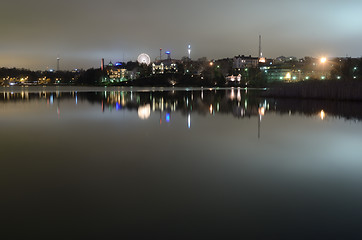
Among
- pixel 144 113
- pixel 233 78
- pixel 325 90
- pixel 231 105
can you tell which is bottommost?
pixel 144 113

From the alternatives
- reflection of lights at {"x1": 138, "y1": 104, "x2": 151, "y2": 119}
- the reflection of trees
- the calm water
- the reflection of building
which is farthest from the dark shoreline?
the reflection of building

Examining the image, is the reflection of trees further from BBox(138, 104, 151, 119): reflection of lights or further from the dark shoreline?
the dark shoreline

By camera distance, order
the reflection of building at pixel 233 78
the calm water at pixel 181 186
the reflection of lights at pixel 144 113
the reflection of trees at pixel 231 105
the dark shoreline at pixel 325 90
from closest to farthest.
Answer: the calm water at pixel 181 186 → the reflection of lights at pixel 144 113 → the reflection of trees at pixel 231 105 → the dark shoreline at pixel 325 90 → the reflection of building at pixel 233 78

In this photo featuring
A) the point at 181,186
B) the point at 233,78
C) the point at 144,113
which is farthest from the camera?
the point at 233,78

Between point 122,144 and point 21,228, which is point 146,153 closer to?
point 122,144

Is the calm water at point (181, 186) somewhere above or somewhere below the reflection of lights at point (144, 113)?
below

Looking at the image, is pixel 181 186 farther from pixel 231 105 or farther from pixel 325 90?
pixel 325 90

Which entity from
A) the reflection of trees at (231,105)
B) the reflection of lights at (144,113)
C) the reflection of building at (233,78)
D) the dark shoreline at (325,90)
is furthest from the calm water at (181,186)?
the reflection of building at (233,78)

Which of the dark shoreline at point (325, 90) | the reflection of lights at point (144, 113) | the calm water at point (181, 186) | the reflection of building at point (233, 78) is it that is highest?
the reflection of building at point (233, 78)

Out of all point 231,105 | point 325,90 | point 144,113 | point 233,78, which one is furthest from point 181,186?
point 233,78

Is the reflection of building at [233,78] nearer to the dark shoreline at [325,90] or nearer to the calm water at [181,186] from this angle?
the dark shoreline at [325,90]

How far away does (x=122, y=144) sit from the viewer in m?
12.6

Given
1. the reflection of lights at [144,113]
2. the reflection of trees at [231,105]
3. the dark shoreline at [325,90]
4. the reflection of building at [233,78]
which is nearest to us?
the reflection of lights at [144,113]

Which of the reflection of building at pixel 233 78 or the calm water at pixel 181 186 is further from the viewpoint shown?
the reflection of building at pixel 233 78
